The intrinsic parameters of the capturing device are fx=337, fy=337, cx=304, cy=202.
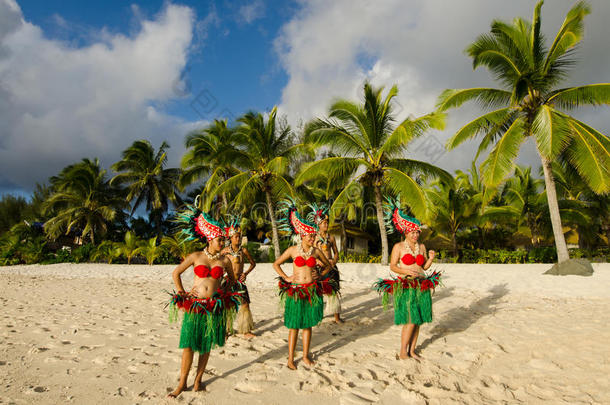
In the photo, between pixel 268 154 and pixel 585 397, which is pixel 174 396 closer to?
pixel 585 397

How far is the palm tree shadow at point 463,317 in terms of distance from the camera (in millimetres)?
4991

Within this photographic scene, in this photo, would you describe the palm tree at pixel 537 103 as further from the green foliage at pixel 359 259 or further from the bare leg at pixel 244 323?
the bare leg at pixel 244 323

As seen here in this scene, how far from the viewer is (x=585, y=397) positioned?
2.89 m

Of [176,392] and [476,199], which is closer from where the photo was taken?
[176,392]

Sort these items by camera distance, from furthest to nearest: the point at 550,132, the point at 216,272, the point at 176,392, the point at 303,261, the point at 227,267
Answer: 1. the point at 550,132
2. the point at 303,261
3. the point at 227,267
4. the point at 216,272
5. the point at 176,392

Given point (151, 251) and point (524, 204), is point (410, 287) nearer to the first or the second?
point (151, 251)

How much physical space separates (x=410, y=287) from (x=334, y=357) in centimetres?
123

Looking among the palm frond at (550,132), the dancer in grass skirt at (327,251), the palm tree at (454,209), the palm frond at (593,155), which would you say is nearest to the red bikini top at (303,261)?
the dancer in grass skirt at (327,251)

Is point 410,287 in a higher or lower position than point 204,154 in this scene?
lower

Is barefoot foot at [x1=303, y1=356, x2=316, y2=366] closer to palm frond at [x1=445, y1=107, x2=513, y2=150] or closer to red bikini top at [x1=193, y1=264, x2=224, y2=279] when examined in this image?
red bikini top at [x1=193, y1=264, x2=224, y2=279]

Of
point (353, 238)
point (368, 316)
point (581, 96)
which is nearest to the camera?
point (368, 316)

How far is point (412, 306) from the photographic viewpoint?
388cm

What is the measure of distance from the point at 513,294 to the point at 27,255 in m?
21.5

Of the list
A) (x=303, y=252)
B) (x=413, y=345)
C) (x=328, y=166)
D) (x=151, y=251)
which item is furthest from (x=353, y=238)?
(x=303, y=252)
